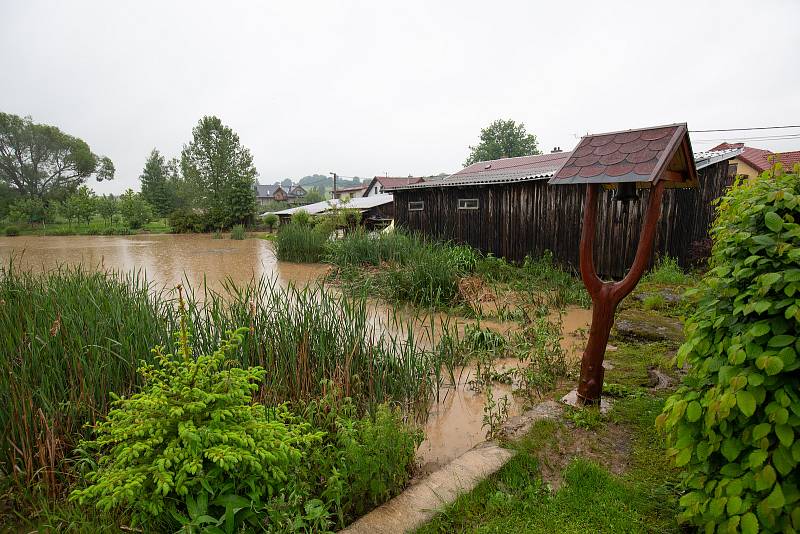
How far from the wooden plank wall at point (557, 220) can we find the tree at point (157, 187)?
118 ft

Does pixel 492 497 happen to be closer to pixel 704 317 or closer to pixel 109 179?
pixel 704 317

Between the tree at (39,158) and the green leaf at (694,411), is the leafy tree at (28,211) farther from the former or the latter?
the green leaf at (694,411)

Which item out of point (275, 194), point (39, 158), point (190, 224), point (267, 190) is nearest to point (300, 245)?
point (190, 224)

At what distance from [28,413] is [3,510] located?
50 cm

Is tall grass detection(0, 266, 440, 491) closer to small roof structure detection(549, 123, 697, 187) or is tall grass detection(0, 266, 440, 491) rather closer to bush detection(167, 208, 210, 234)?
small roof structure detection(549, 123, 697, 187)

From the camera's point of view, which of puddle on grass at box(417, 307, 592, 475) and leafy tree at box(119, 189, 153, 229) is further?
leafy tree at box(119, 189, 153, 229)

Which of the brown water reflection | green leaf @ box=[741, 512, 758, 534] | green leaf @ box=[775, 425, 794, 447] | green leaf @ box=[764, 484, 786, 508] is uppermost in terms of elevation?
green leaf @ box=[775, 425, 794, 447]

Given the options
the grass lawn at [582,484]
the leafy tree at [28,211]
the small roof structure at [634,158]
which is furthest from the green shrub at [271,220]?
the grass lawn at [582,484]

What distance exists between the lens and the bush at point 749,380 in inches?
48.2

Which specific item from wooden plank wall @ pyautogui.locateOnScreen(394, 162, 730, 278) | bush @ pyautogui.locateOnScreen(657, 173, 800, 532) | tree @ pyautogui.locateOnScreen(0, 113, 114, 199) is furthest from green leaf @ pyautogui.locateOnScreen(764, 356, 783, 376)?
tree @ pyautogui.locateOnScreen(0, 113, 114, 199)

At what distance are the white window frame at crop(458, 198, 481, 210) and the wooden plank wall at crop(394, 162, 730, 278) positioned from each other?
94 millimetres

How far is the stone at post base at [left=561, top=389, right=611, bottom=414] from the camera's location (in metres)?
2.99

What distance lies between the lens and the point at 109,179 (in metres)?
44.1

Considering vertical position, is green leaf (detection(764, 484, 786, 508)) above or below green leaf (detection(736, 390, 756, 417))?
below
